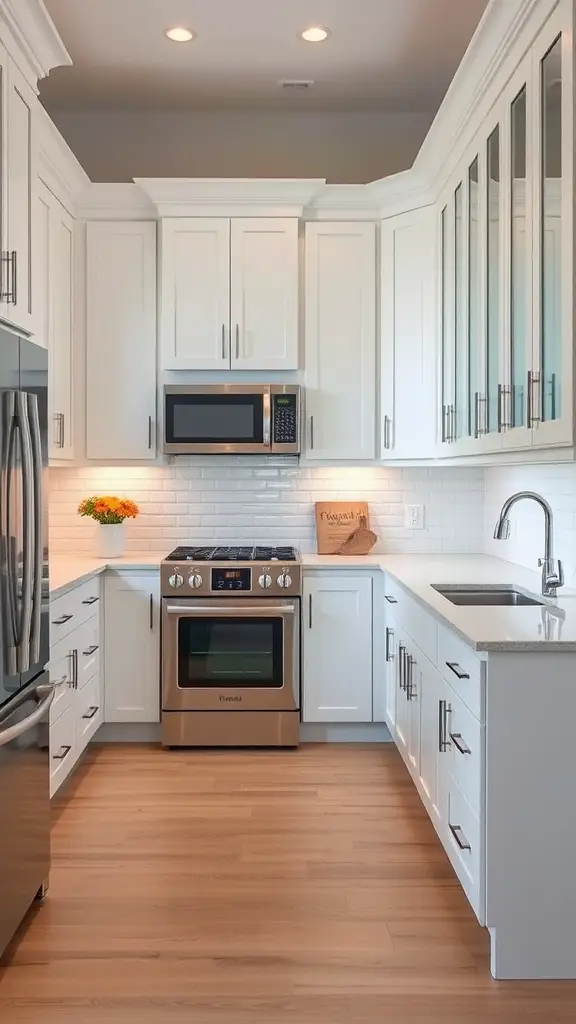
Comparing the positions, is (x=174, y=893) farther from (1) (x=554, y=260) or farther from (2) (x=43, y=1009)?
(1) (x=554, y=260)

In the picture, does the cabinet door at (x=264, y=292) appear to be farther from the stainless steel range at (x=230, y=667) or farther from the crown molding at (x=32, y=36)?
the crown molding at (x=32, y=36)

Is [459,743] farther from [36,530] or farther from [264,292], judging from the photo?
[264,292]

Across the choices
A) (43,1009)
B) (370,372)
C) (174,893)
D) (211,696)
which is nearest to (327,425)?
(370,372)

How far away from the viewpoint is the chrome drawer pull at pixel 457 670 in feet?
7.71

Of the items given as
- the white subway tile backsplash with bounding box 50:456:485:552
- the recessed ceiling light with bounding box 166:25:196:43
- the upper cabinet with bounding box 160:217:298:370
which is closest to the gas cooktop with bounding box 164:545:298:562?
A: the white subway tile backsplash with bounding box 50:456:485:552

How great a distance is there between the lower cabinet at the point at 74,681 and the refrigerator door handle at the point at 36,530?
50cm

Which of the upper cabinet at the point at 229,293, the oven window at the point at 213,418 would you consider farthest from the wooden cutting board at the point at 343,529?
the upper cabinet at the point at 229,293

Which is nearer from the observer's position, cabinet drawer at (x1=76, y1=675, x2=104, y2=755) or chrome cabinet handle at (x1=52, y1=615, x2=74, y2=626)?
chrome cabinet handle at (x1=52, y1=615, x2=74, y2=626)

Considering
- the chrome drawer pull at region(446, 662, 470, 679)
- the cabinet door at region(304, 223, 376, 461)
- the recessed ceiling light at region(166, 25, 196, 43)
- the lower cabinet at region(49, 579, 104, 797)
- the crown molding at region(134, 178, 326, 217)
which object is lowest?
the lower cabinet at region(49, 579, 104, 797)

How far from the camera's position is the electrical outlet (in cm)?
461

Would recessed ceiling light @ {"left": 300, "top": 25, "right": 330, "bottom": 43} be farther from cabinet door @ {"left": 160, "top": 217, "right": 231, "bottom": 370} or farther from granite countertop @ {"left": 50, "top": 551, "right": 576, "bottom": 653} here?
granite countertop @ {"left": 50, "top": 551, "right": 576, "bottom": 653}

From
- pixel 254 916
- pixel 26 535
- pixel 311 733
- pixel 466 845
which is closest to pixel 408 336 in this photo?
pixel 311 733

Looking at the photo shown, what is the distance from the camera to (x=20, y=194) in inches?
105

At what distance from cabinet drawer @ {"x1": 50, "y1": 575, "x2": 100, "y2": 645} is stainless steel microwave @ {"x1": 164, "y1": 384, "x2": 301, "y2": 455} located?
0.81 meters
